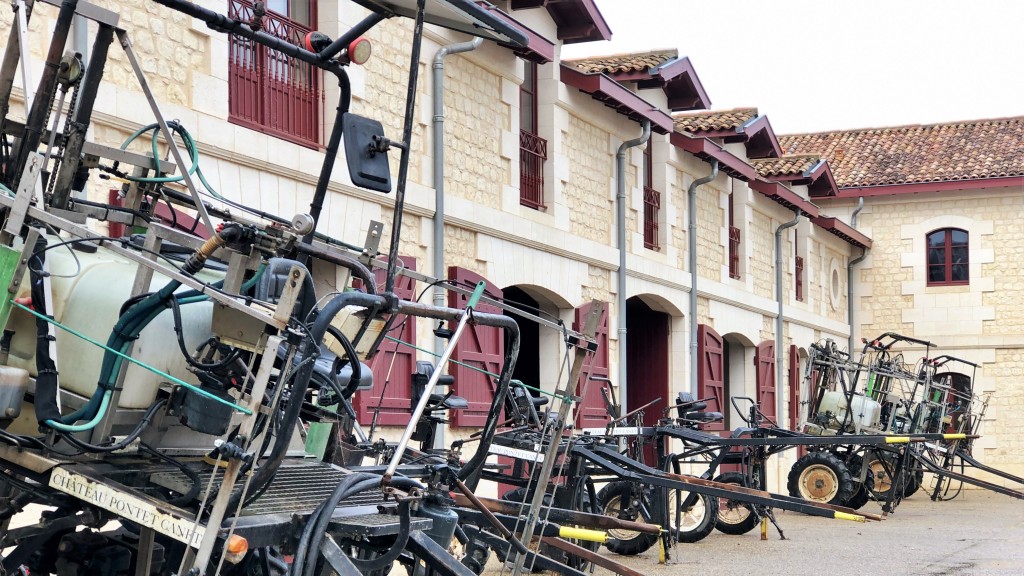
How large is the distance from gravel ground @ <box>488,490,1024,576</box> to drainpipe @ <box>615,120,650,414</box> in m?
2.84

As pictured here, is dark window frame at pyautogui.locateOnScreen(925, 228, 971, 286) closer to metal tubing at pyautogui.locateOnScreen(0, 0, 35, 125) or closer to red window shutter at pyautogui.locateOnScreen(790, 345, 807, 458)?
red window shutter at pyautogui.locateOnScreen(790, 345, 807, 458)

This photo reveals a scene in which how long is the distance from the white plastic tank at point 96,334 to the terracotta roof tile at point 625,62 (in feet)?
42.3

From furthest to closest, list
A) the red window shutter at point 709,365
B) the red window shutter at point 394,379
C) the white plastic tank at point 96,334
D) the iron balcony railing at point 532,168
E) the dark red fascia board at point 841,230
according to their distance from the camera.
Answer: the dark red fascia board at point 841,230
the red window shutter at point 709,365
the iron balcony railing at point 532,168
the red window shutter at point 394,379
the white plastic tank at point 96,334

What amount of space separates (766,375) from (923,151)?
36.9 feet

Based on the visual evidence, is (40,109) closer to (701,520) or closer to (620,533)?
(620,533)

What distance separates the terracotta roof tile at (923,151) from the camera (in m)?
30.5

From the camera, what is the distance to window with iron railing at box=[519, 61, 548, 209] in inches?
605

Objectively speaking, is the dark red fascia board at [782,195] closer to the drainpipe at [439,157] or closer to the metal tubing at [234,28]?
the drainpipe at [439,157]

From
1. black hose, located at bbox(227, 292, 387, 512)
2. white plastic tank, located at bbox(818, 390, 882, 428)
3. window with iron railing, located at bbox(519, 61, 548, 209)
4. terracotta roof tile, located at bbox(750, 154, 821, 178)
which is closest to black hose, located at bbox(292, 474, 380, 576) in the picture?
black hose, located at bbox(227, 292, 387, 512)

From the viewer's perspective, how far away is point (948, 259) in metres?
30.6

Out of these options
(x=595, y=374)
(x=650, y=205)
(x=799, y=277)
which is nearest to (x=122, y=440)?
(x=595, y=374)

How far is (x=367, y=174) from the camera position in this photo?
13.9 feet

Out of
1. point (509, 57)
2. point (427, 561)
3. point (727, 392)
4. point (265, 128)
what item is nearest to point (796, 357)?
point (727, 392)

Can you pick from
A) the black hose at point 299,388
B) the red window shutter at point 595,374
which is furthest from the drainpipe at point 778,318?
the black hose at point 299,388
